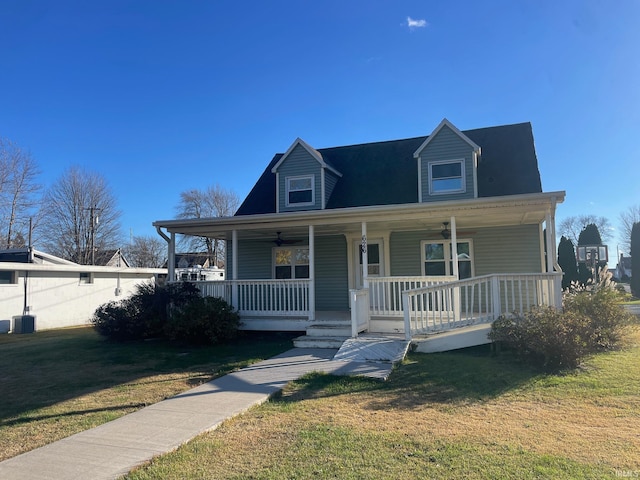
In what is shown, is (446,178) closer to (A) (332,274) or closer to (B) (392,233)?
(B) (392,233)

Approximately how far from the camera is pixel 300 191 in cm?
1409

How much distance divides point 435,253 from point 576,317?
5.70 m

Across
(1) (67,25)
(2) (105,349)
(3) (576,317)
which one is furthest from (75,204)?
(3) (576,317)

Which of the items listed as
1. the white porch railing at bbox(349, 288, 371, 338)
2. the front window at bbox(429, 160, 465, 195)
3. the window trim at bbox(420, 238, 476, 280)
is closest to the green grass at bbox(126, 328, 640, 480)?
the white porch railing at bbox(349, 288, 371, 338)

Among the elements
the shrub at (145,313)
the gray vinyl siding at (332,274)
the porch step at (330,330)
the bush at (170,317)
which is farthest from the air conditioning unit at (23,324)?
the porch step at (330,330)

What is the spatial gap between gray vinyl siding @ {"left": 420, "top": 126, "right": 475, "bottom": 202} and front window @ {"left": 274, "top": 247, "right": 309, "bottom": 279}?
4.42m

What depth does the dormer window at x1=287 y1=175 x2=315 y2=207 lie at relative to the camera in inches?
550

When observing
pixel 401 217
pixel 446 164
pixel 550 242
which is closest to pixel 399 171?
pixel 446 164

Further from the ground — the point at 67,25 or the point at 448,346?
the point at 67,25

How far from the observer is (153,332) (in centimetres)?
1085

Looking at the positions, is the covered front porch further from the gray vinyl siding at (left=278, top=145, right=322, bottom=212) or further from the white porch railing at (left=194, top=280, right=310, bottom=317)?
the gray vinyl siding at (left=278, top=145, right=322, bottom=212)

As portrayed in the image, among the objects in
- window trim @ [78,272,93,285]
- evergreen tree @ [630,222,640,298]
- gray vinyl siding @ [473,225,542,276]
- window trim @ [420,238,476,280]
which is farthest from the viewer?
evergreen tree @ [630,222,640,298]

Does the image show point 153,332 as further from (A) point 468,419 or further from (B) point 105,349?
(A) point 468,419

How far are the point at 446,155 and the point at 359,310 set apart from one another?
19.8ft
